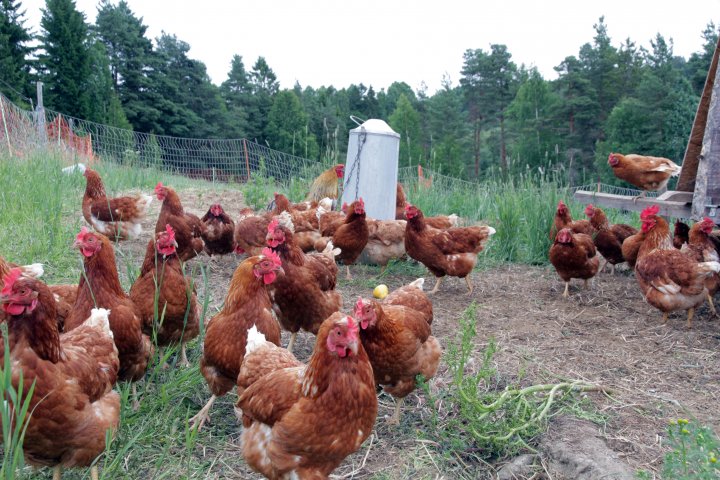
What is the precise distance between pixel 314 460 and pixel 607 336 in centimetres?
326

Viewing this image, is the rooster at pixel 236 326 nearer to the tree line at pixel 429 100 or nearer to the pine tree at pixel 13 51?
the tree line at pixel 429 100

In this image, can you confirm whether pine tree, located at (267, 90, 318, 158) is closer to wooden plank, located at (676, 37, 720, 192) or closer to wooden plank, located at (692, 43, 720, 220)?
wooden plank, located at (676, 37, 720, 192)

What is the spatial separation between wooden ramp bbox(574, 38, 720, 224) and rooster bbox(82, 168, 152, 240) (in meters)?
5.48

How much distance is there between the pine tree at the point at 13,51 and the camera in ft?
77.7

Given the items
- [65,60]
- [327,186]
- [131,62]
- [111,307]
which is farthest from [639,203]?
[131,62]

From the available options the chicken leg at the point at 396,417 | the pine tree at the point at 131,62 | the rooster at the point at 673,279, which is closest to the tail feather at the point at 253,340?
the chicken leg at the point at 396,417

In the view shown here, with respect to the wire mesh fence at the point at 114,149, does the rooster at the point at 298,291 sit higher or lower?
lower

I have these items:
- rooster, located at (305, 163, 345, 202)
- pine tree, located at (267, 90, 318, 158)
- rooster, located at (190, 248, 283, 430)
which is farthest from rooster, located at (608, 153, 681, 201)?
pine tree, located at (267, 90, 318, 158)

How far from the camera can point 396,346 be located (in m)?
2.93

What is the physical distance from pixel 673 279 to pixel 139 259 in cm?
541

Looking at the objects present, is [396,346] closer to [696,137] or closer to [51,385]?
[51,385]

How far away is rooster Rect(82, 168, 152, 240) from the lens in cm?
606

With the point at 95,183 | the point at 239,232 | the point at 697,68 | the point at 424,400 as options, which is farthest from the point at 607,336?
the point at 697,68

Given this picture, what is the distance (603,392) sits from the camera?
130 inches
